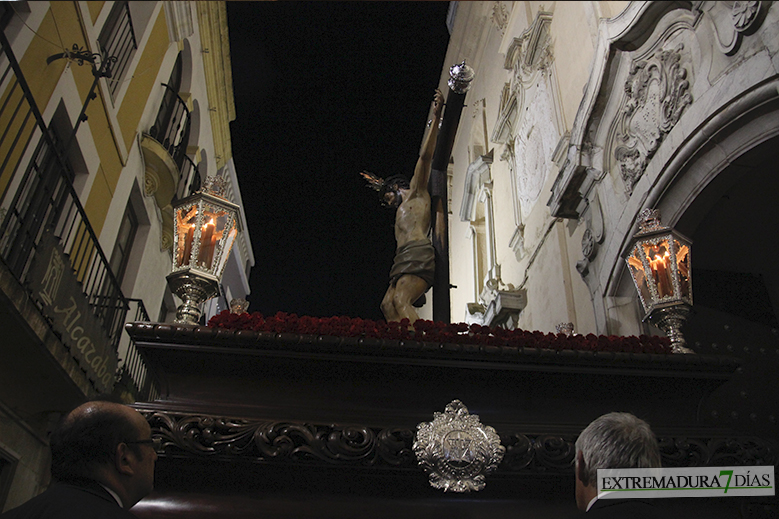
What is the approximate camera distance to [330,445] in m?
2.55

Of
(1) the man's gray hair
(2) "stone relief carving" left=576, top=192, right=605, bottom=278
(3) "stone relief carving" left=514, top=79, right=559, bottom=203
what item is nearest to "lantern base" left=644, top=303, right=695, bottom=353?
(1) the man's gray hair

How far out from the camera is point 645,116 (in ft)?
18.1

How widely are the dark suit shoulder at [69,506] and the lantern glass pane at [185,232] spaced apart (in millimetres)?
1827

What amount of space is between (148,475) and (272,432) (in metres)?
0.74

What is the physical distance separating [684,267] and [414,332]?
2.04 metres

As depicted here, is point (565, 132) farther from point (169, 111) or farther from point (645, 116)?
point (169, 111)

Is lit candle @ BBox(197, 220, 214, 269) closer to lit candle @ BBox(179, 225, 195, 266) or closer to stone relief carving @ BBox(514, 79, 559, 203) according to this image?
lit candle @ BBox(179, 225, 195, 266)

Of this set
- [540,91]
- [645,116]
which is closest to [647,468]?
[645,116]

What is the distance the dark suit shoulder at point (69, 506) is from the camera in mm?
1572

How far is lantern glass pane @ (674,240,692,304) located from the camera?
3664 mm

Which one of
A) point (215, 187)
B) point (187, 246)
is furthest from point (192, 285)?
point (215, 187)

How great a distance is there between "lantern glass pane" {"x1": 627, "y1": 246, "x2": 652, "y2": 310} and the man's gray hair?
231 centimetres

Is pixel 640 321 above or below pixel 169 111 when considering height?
below

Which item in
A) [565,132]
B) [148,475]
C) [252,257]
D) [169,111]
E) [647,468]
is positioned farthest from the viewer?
[252,257]
